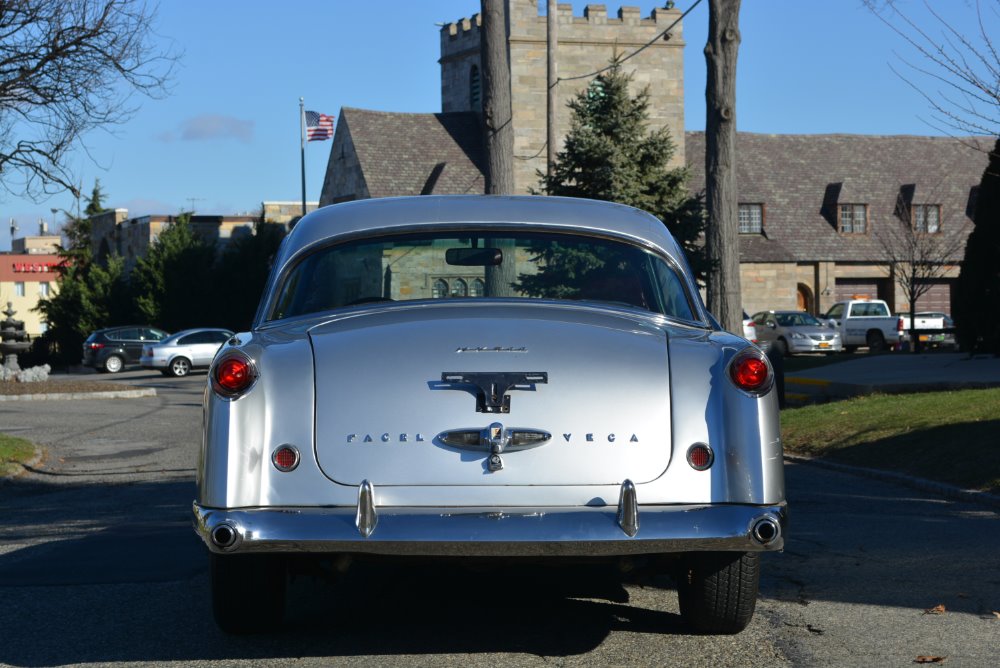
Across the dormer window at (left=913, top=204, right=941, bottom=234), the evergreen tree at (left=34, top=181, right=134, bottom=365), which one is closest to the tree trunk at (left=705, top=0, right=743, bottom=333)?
the evergreen tree at (left=34, top=181, right=134, bottom=365)

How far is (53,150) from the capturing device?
2170 centimetres

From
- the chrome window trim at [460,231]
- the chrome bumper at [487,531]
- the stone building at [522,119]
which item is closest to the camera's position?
the chrome bumper at [487,531]

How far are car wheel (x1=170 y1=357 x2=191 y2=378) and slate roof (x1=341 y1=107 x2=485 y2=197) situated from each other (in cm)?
1656

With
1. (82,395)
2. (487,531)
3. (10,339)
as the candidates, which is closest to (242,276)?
(10,339)

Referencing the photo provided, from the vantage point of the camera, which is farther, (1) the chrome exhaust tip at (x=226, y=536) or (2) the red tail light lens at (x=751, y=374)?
(2) the red tail light lens at (x=751, y=374)

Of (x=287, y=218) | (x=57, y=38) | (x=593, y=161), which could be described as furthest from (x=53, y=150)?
(x=287, y=218)

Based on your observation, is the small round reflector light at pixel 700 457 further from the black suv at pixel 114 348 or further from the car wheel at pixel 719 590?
the black suv at pixel 114 348

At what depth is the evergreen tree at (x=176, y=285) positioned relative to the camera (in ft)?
167

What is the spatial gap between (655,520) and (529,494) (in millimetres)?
435

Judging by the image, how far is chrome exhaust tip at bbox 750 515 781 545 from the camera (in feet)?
15.0

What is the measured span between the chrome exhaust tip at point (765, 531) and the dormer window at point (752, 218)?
5707 cm

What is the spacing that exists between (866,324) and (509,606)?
43762 millimetres

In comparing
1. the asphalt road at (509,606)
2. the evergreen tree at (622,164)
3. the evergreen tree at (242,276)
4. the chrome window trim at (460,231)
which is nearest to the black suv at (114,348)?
the evergreen tree at (242,276)

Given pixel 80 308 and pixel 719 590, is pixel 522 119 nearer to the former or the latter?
pixel 80 308
